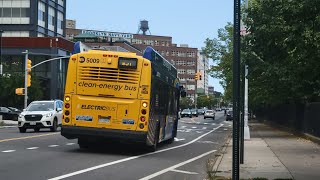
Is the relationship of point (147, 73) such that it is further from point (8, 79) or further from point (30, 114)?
point (8, 79)

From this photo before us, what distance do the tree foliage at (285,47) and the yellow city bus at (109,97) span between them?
4.69 meters

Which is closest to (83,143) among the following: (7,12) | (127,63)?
(127,63)

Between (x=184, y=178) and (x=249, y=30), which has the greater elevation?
(x=249, y=30)

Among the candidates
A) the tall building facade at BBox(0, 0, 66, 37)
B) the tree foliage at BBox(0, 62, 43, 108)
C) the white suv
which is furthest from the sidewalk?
the tall building facade at BBox(0, 0, 66, 37)

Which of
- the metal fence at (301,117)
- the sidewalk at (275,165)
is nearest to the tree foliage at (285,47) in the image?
the metal fence at (301,117)

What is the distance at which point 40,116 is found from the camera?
92.1 ft

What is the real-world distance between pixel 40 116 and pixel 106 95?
12.3m

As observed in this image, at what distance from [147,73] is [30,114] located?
1297 cm

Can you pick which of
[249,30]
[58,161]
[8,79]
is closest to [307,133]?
[249,30]

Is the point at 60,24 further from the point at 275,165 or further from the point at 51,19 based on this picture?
the point at 275,165

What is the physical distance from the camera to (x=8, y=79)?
Result: 2406 inches

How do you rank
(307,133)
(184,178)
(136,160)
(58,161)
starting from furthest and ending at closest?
(307,133) < (136,160) < (58,161) < (184,178)

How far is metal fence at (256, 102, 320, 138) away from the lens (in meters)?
25.0

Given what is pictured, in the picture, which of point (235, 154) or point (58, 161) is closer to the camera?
point (235, 154)
